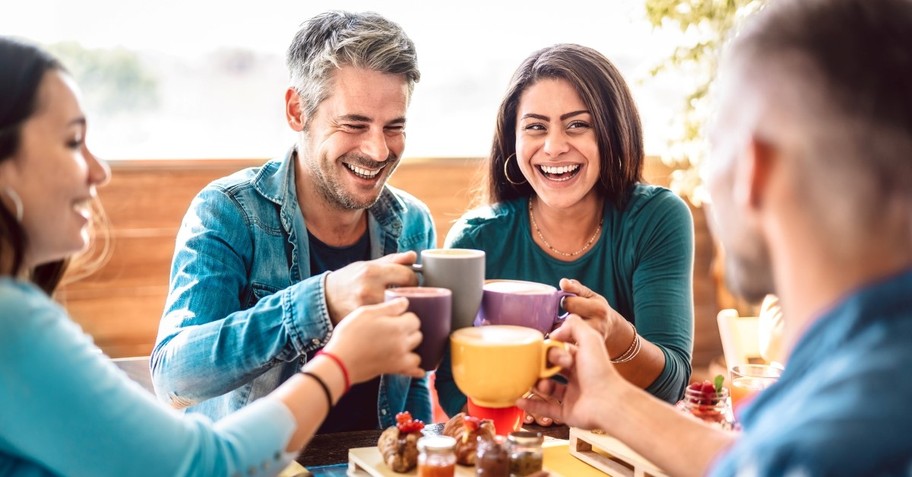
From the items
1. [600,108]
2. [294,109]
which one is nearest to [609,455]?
[600,108]

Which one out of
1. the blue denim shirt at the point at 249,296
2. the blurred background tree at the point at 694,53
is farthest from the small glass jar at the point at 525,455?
the blurred background tree at the point at 694,53

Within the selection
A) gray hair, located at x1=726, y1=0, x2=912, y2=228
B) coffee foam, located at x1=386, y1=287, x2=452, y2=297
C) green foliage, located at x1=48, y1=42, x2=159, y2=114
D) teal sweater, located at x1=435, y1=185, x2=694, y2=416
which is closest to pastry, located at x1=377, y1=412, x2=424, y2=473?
coffee foam, located at x1=386, y1=287, x2=452, y2=297

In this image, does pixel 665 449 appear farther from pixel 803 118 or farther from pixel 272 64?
pixel 272 64

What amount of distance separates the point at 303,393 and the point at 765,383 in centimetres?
87

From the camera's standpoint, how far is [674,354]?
1.85 m

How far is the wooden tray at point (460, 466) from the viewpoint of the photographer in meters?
1.28

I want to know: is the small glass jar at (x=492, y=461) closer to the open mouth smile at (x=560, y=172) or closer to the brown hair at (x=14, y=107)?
the brown hair at (x=14, y=107)

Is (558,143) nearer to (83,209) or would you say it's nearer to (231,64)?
(83,209)

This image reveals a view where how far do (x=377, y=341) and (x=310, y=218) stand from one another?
2.84 feet

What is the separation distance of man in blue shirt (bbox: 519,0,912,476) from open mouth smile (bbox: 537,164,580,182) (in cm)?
113

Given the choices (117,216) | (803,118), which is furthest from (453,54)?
(803,118)

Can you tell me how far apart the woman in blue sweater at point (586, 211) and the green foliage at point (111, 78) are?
2.39 meters

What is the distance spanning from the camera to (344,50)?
183 centimetres

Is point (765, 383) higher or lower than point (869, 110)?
lower
